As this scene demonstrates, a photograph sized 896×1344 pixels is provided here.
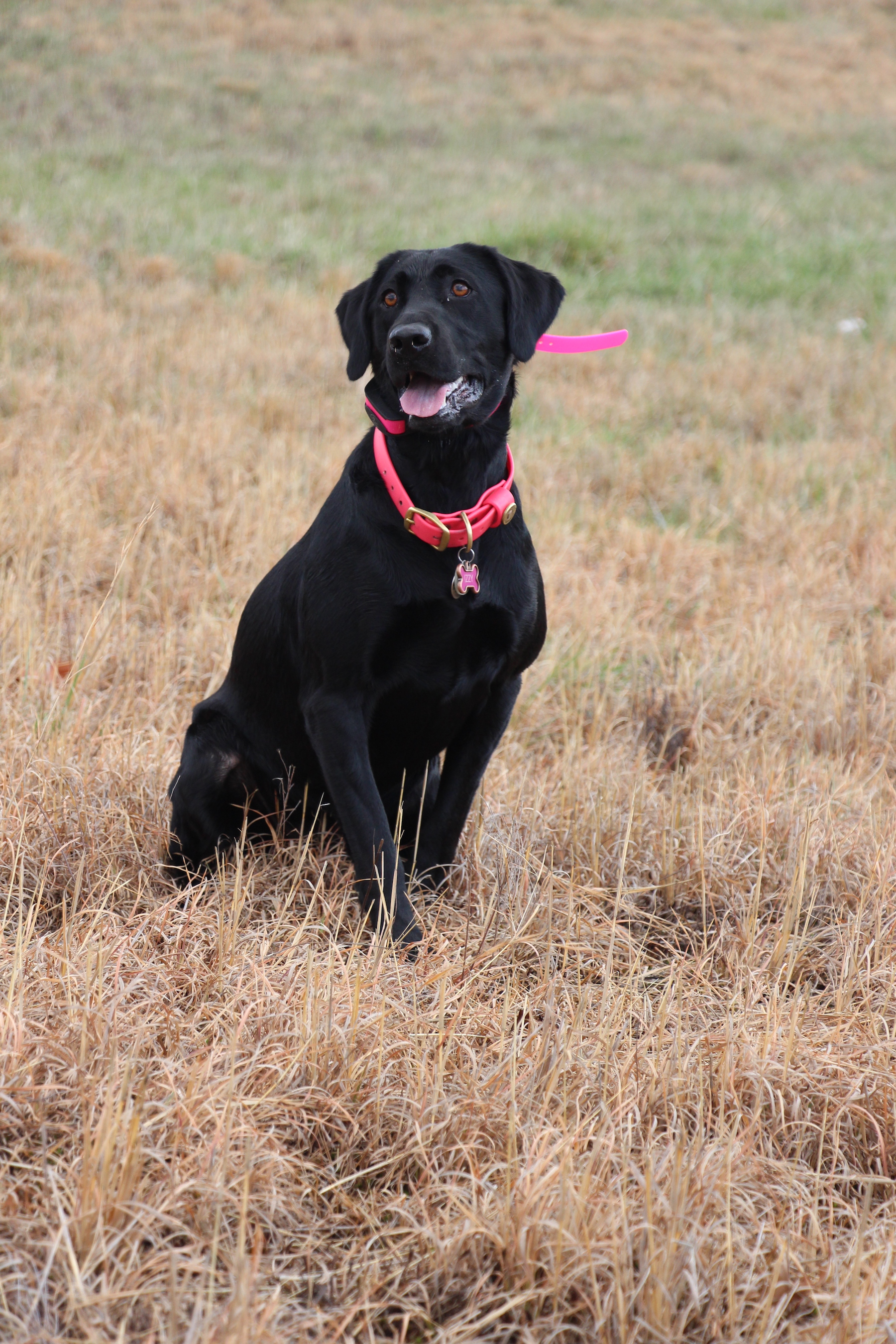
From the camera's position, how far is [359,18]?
2433 centimetres

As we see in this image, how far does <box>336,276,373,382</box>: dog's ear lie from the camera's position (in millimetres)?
2617

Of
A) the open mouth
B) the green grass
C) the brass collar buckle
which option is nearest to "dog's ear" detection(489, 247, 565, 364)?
the open mouth

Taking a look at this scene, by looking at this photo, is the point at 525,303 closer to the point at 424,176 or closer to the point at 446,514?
the point at 446,514

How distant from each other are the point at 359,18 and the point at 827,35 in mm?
12124

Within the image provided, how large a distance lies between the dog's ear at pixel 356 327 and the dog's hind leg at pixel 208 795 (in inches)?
35.9

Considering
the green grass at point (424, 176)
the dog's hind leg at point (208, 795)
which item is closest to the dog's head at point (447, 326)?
the dog's hind leg at point (208, 795)

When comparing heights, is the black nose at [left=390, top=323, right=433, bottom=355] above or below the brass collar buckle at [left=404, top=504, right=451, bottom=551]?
above

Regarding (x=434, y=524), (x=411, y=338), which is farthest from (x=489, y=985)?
(x=411, y=338)

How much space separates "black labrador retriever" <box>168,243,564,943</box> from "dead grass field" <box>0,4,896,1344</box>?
19 centimetres

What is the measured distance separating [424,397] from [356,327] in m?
0.42

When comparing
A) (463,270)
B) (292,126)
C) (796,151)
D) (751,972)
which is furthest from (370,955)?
(796,151)

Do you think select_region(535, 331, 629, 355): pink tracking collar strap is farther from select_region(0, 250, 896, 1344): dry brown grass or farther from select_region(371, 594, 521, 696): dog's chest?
select_region(0, 250, 896, 1344): dry brown grass

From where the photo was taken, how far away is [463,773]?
2.58 m

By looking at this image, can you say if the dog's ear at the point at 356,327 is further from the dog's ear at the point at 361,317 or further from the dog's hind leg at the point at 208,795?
the dog's hind leg at the point at 208,795
